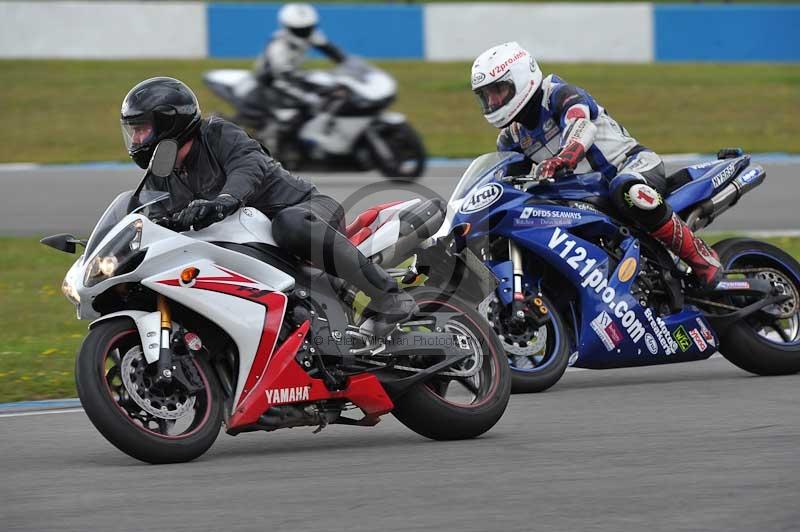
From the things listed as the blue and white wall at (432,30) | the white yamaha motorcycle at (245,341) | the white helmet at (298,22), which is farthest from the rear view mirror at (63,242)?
the blue and white wall at (432,30)

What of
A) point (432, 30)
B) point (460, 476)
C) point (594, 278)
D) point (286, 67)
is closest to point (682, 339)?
point (594, 278)

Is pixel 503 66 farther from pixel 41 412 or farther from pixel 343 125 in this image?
pixel 343 125

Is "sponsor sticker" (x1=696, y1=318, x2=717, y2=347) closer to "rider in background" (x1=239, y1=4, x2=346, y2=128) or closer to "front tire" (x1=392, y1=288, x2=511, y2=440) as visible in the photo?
"front tire" (x1=392, y1=288, x2=511, y2=440)

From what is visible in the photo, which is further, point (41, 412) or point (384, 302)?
point (41, 412)

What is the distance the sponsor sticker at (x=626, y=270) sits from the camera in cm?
749

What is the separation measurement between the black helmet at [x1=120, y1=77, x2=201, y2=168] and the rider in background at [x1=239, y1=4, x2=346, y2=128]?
35.8ft

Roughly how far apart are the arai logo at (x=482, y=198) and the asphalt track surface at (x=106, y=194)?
4.68m

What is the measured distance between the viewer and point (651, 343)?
24.5ft

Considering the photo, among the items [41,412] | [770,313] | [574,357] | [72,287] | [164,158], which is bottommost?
[41,412]

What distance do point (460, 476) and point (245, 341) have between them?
41.6 inches

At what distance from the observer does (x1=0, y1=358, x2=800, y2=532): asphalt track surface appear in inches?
188

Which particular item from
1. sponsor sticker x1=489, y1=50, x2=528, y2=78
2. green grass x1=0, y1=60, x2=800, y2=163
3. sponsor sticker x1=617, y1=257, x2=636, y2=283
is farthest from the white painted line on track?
green grass x1=0, y1=60, x2=800, y2=163

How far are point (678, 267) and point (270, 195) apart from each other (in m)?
2.68

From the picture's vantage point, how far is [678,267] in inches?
304
